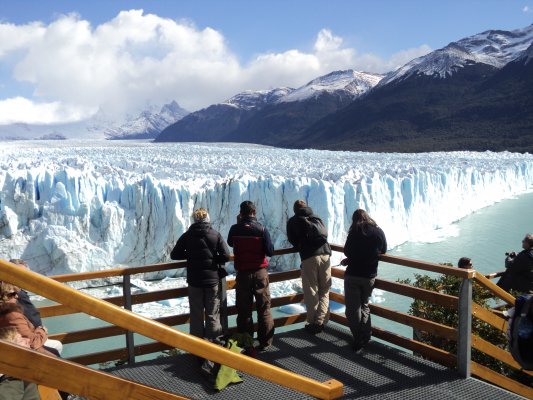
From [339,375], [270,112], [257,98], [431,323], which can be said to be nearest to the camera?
[339,375]

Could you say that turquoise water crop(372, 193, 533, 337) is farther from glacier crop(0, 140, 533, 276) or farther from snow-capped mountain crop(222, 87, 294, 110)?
snow-capped mountain crop(222, 87, 294, 110)

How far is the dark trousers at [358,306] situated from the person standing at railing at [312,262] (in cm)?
32

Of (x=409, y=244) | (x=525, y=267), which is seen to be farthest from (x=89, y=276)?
(x=409, y=244)

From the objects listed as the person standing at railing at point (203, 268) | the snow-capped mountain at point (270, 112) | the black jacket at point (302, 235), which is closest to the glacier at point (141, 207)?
the black jacket at point (302, 235)

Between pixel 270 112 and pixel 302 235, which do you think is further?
pixel 270 112

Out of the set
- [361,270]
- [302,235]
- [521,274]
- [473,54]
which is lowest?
[521,274]

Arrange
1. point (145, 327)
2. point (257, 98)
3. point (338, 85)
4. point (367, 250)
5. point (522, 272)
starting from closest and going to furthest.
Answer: point (145, 327), point (367, 250), point (522, 272), point (338, 85), point (257, 98)

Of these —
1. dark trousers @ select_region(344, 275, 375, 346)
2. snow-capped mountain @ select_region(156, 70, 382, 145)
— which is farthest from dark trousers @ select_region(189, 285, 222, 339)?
snow-capped mountain @ select_region(156, 70, 382, 145)

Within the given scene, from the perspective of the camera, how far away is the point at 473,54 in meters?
98.3

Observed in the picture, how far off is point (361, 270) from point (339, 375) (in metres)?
0.83

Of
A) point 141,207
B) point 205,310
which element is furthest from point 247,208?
point 141,207

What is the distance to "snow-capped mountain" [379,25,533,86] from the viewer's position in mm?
92812

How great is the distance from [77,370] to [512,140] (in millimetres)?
61745

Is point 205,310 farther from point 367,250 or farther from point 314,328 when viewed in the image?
point 367,250
